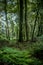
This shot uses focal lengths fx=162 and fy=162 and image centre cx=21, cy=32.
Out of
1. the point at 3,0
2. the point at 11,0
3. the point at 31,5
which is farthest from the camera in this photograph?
the point at 31,5

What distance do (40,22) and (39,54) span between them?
1029 centimetres

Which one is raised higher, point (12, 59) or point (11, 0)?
point (11, 0)

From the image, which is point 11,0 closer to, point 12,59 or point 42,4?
point 42,4

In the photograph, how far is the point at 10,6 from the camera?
17.0 meters

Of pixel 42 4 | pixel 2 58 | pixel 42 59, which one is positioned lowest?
pixel 42 59

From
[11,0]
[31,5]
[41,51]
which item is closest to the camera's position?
[41,51]

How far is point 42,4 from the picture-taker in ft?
47.3

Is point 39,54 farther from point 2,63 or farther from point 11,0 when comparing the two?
point 11,0

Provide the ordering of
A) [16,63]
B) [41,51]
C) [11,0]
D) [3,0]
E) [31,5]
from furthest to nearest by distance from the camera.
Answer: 1. [31,5]
2. [11,0]
3. [3,0]
4. [41,51]
5. [16,63]

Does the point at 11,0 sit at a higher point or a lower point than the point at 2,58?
higher

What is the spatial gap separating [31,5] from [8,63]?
1234 centimetres

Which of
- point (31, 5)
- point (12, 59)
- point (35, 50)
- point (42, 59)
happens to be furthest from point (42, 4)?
point (12, 59)

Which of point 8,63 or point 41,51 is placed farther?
point 41,51

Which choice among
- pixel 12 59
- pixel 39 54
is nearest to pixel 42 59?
pixel 39 54
